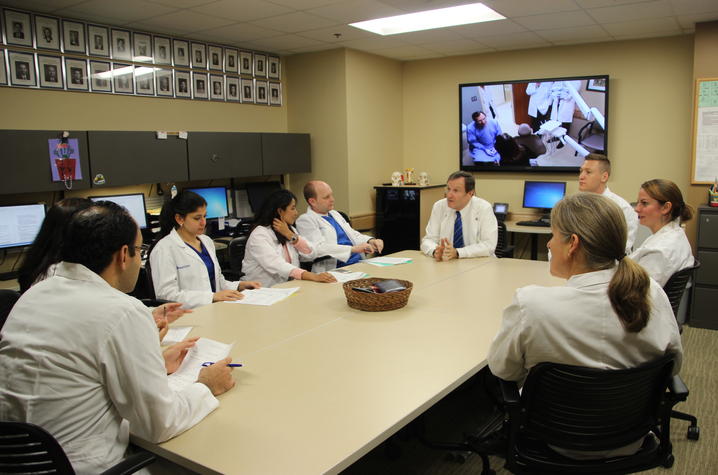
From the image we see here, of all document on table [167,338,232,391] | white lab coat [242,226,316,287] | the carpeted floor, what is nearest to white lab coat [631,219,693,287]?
the carpeted floor

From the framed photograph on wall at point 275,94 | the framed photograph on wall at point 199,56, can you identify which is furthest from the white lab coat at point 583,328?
the framed photograph on wall at point 275,94

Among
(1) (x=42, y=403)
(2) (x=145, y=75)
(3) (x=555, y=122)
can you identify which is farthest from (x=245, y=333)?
(3) (x=555, y=122)

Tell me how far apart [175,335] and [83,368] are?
885 mm

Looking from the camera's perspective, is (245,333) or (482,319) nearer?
(245,333)

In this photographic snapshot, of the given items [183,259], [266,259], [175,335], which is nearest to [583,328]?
[175,335]

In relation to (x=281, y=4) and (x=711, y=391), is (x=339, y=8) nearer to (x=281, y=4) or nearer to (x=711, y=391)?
(x=281, y=4)

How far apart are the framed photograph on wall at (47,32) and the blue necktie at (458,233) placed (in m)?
3.25

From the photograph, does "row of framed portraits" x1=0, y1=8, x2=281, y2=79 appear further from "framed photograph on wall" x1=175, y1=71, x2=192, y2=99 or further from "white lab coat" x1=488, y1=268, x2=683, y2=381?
"white lab coat" x1=488, y1=268, x2=683, y2=381

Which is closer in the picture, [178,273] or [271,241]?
[178,273]

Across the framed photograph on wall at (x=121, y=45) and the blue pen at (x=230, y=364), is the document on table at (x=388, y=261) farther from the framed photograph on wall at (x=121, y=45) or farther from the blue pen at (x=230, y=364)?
the framed photograph on wall at (x=121, y=45)

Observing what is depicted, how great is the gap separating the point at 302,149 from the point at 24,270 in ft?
14.3

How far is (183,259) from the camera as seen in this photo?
296cm

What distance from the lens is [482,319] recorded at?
2443 mm

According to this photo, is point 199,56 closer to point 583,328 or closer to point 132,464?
point 132,464
